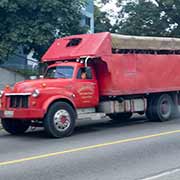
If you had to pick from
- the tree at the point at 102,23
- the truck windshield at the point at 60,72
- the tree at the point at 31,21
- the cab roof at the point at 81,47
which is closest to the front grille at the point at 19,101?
the truck windshield at the point at 60,72

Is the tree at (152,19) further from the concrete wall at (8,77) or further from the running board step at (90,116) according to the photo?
the running board step at (90,116)

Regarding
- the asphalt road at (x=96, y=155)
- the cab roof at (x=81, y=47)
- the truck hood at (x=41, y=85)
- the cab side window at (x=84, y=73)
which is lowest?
the asphalt road at (x=96, y=155)

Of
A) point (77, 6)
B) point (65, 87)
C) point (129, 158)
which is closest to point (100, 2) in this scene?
point (77, 6)

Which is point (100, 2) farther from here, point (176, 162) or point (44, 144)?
point (176, 162)

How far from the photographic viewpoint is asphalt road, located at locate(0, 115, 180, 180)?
8.55 metres

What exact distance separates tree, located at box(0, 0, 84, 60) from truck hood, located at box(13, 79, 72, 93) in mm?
8891

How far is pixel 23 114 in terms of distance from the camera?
44.3ft

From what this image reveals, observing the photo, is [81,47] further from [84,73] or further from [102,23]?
[102,23]

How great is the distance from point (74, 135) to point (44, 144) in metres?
1.82

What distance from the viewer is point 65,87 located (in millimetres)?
14125

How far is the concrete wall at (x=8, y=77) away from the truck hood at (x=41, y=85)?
12.0m

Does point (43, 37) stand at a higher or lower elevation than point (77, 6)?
lower

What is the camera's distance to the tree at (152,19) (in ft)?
121

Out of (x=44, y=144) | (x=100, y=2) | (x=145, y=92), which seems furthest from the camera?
(x=100, y=2)
